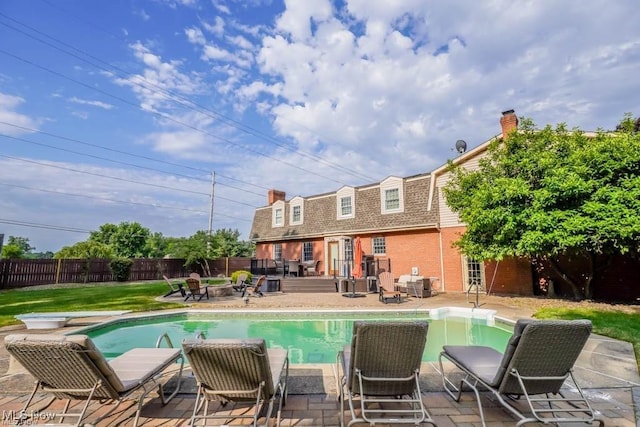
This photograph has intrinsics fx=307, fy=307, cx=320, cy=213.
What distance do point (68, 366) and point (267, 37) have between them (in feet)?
42.3

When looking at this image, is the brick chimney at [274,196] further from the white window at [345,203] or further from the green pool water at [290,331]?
the green pool water at [290,331]

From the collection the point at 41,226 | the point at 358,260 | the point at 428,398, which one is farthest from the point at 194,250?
the point at 428,398

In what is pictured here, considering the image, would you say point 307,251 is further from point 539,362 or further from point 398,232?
point 539,362

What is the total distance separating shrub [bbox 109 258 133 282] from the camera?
803 inches

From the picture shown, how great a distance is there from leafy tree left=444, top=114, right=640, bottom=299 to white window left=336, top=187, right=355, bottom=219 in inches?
283

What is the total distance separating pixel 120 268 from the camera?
20.6 metres

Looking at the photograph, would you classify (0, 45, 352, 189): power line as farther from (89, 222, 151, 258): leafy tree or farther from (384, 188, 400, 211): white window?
(89, 222, 151, 258): leafy tree

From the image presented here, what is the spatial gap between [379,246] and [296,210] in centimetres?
738

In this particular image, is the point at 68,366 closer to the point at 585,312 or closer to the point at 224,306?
the point at 224,306

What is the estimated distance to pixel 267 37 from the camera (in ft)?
40.7

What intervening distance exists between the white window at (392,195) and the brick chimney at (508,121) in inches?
210

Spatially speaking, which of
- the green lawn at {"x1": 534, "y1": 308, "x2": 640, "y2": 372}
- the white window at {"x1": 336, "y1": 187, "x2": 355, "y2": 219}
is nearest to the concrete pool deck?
the green lawn at {"x1": 534, "y1": 308, "x2": 640, "y2": 372}

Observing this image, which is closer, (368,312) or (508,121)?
(368,312)

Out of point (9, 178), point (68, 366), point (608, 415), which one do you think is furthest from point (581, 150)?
point (9, 178)
